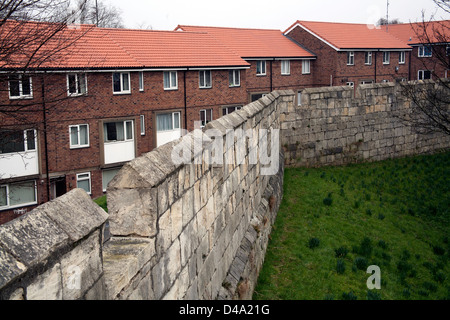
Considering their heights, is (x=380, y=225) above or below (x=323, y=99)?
below

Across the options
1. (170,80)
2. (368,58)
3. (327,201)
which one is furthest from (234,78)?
(327,201)

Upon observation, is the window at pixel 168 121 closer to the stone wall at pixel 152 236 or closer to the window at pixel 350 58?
the window at pixel 350 58

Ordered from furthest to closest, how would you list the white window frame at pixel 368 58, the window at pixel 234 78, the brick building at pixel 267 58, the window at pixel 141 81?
the white window frame at pixel 368 58 < the brick building at pixel 267 58 < the window at pixel 234 78 < the window at pixel 141 81

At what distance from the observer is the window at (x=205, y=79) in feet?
99.6

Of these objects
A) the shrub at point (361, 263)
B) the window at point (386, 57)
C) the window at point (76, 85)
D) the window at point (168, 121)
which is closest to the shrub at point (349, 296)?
the shrub at point (361, 263)

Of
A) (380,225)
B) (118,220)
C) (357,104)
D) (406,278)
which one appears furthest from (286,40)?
(118,220)

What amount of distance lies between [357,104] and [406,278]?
9.27m

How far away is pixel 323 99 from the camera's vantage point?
17297 mm

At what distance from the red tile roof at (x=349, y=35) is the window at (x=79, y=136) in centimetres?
2121

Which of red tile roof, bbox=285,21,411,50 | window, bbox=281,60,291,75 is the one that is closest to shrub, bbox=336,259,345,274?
window, bbox=281,60,291,75

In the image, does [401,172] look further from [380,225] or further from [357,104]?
[380,225]

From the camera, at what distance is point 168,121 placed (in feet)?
94.3

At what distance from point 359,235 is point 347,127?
277 inches

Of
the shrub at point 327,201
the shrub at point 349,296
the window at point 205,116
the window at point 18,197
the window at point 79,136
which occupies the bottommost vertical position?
the window at point 18,197
